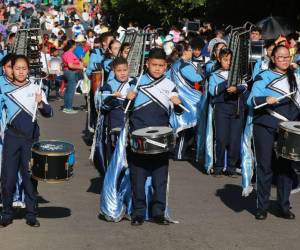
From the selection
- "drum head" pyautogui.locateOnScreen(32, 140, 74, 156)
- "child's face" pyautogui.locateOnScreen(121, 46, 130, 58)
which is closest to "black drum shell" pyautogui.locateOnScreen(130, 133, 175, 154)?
"drum head" pyautogui.locateOnScreen(32, 140, 74, 156)

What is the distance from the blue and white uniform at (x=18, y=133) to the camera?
8891 mm

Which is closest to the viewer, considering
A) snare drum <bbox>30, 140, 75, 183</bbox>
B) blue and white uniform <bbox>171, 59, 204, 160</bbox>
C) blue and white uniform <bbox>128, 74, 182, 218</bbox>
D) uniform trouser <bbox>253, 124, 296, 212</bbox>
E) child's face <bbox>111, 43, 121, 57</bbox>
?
snare drum <bbox>30, 140, 75, 183</bbox>

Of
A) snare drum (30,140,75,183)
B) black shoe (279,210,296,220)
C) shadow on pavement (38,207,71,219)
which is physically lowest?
shadow on pavement (38,207,71,219)

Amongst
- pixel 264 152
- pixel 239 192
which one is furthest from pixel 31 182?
pixel 239 192

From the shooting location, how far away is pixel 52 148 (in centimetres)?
861

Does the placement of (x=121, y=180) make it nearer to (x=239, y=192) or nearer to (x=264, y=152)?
(x=264, y=152)

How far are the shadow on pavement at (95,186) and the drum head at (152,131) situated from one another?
7.91 ft

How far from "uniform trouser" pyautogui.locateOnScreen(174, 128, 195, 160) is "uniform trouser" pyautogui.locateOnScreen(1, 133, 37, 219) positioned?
16.9ft

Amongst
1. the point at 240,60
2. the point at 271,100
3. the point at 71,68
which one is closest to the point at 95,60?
the point at 240,60

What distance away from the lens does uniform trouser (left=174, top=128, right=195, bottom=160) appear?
46.0ft

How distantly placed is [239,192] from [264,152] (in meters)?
1.99

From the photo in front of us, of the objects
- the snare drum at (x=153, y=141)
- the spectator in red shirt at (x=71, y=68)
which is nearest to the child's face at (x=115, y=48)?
the snare drum at (x=153, y=141)

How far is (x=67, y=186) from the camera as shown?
37.8ft

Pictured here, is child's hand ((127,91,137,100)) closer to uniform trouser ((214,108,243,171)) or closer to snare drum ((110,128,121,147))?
snare drum ((110,128,121,147))
